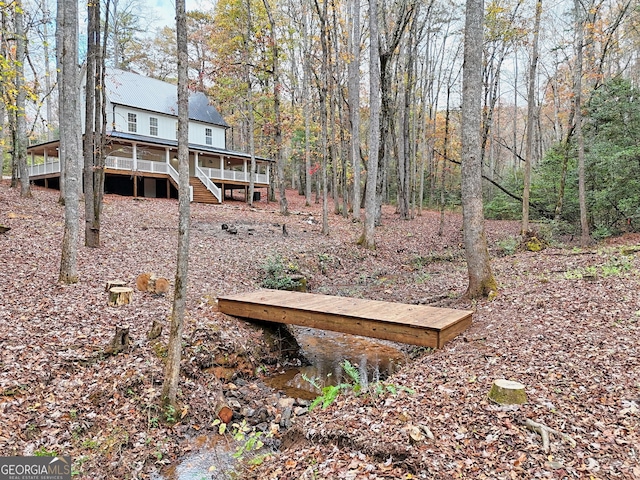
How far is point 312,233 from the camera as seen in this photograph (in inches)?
597

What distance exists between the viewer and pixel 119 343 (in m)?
5.06

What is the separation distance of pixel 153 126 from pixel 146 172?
4.20 meters

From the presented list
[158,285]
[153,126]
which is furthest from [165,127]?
[158,285]

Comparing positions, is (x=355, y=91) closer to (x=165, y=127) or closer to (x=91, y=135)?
(x=91, y=135)

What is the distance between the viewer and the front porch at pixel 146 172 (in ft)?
66.2

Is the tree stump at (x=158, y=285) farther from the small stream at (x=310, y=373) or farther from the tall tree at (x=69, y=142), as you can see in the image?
the small stream at (x=310, y=373)

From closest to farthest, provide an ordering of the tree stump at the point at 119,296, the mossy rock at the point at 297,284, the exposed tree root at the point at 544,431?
the exposed tree root at the point at 544,431 → the tree stump at the point at 119,296 → the mossy rock at the point at 297,284

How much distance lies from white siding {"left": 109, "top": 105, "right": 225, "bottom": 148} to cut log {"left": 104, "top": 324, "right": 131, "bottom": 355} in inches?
710

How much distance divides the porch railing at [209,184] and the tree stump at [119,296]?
15.8m

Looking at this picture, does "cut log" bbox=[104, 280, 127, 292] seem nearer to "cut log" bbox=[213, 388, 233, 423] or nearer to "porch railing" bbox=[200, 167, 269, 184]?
"cut log" bbox=[213, 388, 233, 423]

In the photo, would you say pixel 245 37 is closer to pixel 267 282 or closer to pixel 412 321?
pixel 267 282

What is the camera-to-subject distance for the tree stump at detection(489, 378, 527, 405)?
354 centimetres

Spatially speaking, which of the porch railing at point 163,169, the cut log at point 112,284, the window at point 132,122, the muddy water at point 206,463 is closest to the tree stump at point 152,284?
the cut log at point 112,284

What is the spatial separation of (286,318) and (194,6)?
27.5 metres
